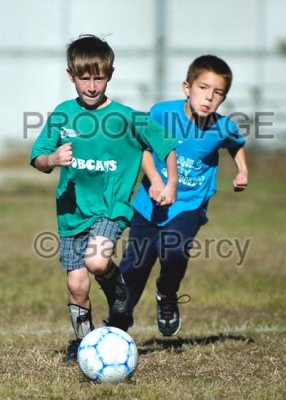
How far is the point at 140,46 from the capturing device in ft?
86.4

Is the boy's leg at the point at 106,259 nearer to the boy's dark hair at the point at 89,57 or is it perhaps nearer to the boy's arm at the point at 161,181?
the boy's arm at the point at 161,181

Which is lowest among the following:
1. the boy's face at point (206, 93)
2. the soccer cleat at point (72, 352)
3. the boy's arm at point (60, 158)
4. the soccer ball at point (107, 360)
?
the soccer cleat at point (72, 352)

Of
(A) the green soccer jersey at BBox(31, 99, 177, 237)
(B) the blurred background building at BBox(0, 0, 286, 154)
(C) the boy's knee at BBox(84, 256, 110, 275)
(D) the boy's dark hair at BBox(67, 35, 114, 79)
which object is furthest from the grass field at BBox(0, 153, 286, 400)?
(B) the blurred background building at BBox(0, 0, 286, 154)

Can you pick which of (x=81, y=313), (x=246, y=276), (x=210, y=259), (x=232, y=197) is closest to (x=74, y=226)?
(x=81, y=313)

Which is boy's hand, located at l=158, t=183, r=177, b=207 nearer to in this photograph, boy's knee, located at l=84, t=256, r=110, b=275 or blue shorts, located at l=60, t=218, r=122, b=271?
blue shorts, located at l=60, t=218, r=122, b=271

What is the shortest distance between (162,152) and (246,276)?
173 inches

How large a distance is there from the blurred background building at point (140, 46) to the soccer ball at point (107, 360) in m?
19.8

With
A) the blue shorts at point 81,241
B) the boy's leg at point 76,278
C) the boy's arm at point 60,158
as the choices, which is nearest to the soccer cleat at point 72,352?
the boy's leg at point 76,278

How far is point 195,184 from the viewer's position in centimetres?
696

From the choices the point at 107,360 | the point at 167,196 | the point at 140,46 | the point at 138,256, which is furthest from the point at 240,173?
the point at 140,46

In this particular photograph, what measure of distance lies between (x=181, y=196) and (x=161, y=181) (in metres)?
0.72

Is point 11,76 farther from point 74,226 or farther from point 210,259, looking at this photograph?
point 74,226

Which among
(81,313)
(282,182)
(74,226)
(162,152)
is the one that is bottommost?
(282,182)

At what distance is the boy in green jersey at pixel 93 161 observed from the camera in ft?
20.0
